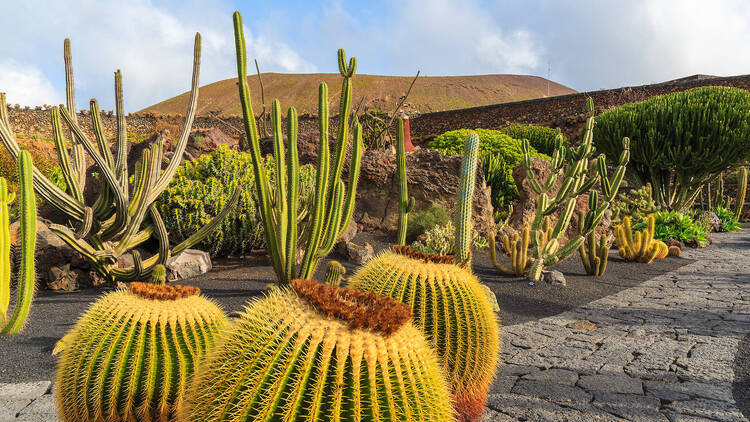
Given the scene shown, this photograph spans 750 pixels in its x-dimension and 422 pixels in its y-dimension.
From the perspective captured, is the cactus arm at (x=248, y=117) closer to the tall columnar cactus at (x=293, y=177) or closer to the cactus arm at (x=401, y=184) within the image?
the tall columnar cactus at (x=293, y=177)

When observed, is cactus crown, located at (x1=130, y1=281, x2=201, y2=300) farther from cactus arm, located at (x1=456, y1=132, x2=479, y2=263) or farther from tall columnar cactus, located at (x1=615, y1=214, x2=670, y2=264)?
tall columnar cactus, located at (x1=615, y1=214, x2=670, y2=264)

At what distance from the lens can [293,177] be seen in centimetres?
316

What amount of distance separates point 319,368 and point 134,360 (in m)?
1.13

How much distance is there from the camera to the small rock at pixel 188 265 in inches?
222

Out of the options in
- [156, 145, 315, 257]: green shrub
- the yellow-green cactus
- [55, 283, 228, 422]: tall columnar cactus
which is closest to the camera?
[55, 283, 228, 422]: tall columnar cactus

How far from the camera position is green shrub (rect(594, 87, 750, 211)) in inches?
515

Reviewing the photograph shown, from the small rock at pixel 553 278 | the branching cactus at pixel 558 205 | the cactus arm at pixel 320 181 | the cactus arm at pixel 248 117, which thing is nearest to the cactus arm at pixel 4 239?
the cactus arm at pixel 248 117

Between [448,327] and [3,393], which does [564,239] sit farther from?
[3,393]

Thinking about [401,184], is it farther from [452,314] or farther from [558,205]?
[558,205]

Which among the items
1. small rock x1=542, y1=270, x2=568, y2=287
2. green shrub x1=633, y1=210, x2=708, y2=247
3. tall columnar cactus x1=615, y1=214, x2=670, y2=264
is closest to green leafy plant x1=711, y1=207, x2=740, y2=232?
green shrub x1=633, y1=210, x2=708, y2=247

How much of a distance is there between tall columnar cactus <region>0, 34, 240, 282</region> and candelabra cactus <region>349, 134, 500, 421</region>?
121 inches

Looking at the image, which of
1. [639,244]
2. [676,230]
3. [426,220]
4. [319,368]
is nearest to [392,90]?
[676,230]

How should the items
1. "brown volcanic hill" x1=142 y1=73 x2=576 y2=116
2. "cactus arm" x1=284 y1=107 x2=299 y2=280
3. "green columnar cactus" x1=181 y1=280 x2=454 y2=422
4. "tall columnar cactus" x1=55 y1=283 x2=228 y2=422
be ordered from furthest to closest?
"brown volcanic hill" x1=142 y1=73 x2=576 y2=116 → "cactus arm" x1=284 y1=107 x2=299 y2=280 → "tall columnar cactus" x1=55 y1=283 x2=228 y2=422 → "green columnar cactus" x1=181 y1=280 x2=454 y2=422

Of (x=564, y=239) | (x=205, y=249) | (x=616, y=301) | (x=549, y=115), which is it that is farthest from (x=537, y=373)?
(x=549, y=115)
